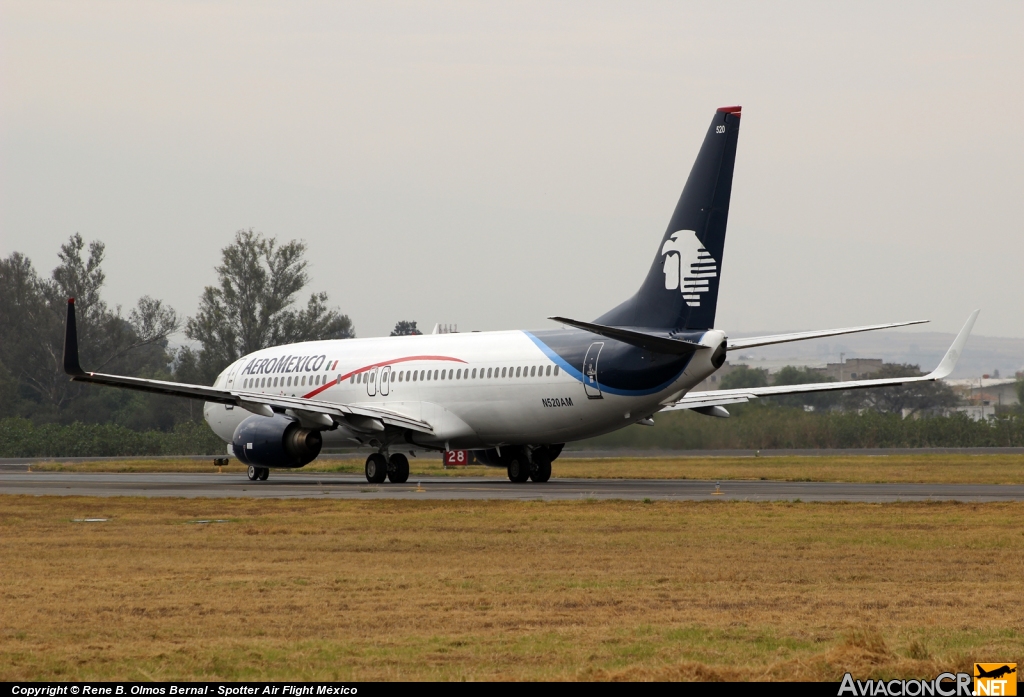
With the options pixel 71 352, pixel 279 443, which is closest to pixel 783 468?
pixel 279 443

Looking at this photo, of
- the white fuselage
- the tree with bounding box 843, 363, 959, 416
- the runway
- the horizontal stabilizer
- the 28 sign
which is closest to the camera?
the runway

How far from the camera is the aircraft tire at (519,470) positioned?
35250 millimetres

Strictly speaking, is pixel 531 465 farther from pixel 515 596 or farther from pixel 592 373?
pixel 515 596

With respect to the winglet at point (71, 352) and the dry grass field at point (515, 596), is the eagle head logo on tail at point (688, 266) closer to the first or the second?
the dry grass field at point (515, 596)

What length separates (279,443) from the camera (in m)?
33.8

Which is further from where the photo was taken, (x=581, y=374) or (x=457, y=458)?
(x=457, y=458)

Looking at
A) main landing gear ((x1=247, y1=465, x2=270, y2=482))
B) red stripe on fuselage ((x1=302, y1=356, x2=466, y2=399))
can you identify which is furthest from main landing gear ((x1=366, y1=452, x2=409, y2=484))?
main landing gear ((x1=247, y1=465, x2=270, y2=482))

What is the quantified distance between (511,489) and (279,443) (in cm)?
682

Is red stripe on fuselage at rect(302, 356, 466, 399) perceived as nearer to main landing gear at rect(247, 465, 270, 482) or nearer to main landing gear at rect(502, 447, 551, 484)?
main landing gear at rect(247, 465, 270, 482)

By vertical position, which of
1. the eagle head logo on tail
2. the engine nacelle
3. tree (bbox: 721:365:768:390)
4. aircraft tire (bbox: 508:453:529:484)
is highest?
tree (bbox: 721:365:768:390)

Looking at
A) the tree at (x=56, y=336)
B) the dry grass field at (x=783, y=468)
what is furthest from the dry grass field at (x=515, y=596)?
the tree at (x=56, y=336)

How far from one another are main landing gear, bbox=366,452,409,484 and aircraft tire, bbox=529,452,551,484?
3.37 m

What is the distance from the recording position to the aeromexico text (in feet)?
128

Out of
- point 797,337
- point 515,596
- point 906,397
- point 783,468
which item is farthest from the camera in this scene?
point 906,397
